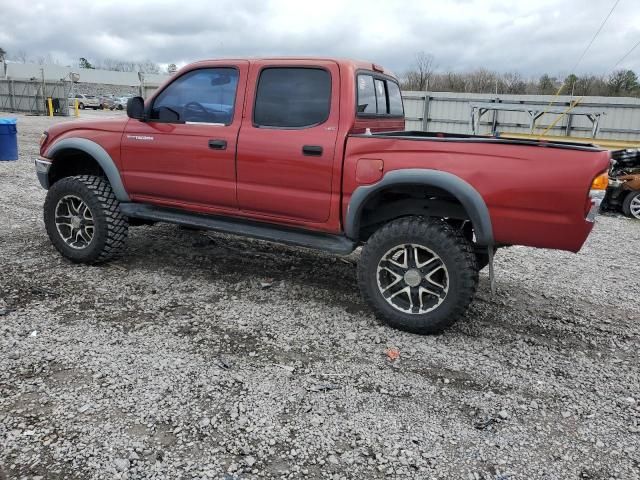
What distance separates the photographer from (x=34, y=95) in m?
30.7

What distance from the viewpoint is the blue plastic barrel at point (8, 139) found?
11564 millimetres

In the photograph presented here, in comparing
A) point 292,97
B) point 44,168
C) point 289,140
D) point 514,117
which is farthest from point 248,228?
point 514,117

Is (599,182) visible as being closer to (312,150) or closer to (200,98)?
(312,150)

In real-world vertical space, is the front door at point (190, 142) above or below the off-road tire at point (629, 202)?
above

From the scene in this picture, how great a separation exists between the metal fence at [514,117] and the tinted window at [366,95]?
8.72 meters

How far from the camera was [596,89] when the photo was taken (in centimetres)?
2995

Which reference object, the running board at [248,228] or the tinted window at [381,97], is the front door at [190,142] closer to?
the running board at [248,228]

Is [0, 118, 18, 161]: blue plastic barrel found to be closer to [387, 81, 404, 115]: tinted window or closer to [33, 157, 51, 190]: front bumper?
[33, 157, 51, 190]: front bumper

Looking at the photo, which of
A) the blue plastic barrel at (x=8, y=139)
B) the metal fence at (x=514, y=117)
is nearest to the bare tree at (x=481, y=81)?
the metal fence at (x=514, y=117)

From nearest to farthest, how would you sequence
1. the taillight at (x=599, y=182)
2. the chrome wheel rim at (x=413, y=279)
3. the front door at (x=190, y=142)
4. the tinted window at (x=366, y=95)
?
the taillight at (x=599, y=182) < the chrome wheel rim at (x=413, y=279) < the tinted window at (x=366, y=95) < the front door at (x=190, y=142)

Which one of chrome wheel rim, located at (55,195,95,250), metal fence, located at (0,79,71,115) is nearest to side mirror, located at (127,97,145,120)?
chrome wheel rim, located at (55,195,95,250)

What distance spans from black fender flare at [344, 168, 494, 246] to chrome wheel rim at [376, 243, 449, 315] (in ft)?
1.23

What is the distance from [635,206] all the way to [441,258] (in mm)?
7271

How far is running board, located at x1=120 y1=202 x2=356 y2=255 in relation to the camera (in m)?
4.19
